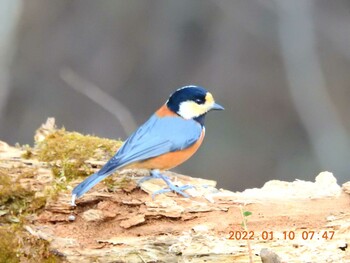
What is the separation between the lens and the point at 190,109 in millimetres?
4461

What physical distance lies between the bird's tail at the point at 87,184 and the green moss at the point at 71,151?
1.03 ft

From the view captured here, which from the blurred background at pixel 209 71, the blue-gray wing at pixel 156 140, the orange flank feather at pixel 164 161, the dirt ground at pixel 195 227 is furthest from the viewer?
the blurred background at pixel 209 71

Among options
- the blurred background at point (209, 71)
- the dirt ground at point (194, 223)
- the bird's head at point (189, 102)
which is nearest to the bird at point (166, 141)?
the bird's head at point (189, 102)

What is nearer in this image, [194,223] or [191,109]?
[194,223]

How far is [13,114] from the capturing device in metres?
9.70

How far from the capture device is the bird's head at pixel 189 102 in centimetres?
442

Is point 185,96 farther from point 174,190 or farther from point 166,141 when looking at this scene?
point 174,190

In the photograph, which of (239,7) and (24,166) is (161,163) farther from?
(239,7)

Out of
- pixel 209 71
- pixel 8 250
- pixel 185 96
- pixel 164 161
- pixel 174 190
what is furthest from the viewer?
pixel 209 71

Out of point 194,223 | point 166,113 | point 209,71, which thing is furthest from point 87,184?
point 209,71

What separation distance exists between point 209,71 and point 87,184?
252 inches

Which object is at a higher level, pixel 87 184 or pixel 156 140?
pixel 156 140

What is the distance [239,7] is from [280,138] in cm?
167

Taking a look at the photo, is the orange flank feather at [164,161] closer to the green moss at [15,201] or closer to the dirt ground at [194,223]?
the dirt ground at [194,223]
